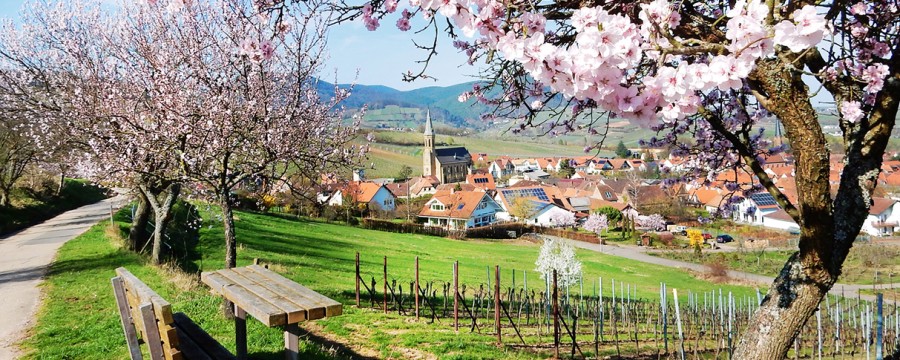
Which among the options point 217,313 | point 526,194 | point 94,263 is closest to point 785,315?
point 217,313

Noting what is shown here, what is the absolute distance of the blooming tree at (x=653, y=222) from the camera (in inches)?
2083

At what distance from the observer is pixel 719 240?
158ft

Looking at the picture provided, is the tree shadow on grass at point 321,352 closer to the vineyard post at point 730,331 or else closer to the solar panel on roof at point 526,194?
the vineyard post at point 730,331

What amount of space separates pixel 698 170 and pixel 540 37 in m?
4.46

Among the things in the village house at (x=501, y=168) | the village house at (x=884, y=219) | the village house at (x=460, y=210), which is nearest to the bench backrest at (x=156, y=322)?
the village house at (x=460, y=210)

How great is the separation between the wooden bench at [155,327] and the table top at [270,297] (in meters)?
0.44

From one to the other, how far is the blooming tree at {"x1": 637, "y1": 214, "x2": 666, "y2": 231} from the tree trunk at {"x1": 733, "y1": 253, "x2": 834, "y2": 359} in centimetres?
5225

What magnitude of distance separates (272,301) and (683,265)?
1495 inches

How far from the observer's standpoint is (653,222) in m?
53.0

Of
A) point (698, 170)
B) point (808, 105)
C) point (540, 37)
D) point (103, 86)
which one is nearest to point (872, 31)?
point (808, 105)

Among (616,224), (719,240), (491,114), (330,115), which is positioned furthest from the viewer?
(616,224)

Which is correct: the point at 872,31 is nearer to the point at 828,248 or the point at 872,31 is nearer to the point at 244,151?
the point at 828,248

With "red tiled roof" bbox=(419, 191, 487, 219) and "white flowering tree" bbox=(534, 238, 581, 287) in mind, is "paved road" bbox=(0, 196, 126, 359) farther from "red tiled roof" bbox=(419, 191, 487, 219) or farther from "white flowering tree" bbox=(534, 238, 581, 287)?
"red tiled roof" bbox=(419, 191, 487, 219)

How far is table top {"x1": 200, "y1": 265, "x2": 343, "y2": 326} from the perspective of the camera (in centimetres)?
404
